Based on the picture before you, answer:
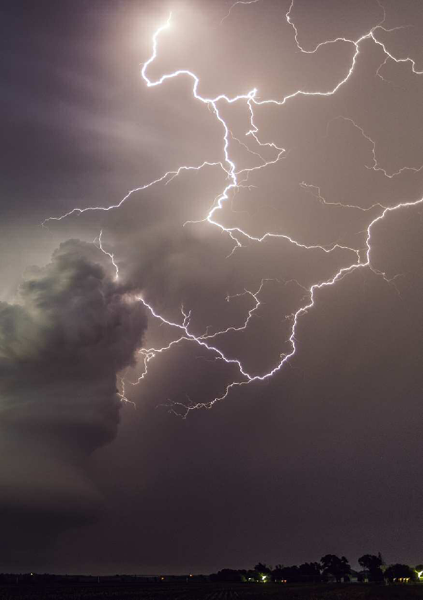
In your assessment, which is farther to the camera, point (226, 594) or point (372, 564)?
point (372, 564)

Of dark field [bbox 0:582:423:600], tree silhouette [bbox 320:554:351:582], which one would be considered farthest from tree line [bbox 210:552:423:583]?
dark field [bbox 0:582:423:600]

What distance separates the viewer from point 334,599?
34.5 metres

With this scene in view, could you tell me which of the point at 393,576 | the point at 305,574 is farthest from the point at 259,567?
the point at 393,576

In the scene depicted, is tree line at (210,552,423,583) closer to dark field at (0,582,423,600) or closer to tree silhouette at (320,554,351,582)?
tree silhouette at (320,554,351,582)


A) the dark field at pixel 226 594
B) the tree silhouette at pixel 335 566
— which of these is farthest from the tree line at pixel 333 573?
the dark field at pixel 226 594

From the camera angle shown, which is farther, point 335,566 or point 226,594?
point 335,566

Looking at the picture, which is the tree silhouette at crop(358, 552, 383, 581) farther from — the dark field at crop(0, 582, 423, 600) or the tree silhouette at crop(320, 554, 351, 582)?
the dark field at crop(0, 582, 423, 600)

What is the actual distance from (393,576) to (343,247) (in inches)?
3232

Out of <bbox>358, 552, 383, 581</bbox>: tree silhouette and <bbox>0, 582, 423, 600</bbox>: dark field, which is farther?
<bbox>358, 552, 383, 581</bbox>: tree silhouette

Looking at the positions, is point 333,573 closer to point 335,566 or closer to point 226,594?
point 335,566

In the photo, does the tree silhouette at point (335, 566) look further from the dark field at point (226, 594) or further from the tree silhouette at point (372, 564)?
the dark field at point (226, 594)

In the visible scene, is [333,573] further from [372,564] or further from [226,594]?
[226,594]

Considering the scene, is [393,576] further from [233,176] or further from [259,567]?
[233,176]

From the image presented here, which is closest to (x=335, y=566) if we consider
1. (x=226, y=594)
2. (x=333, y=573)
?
(x=333, y=573)
